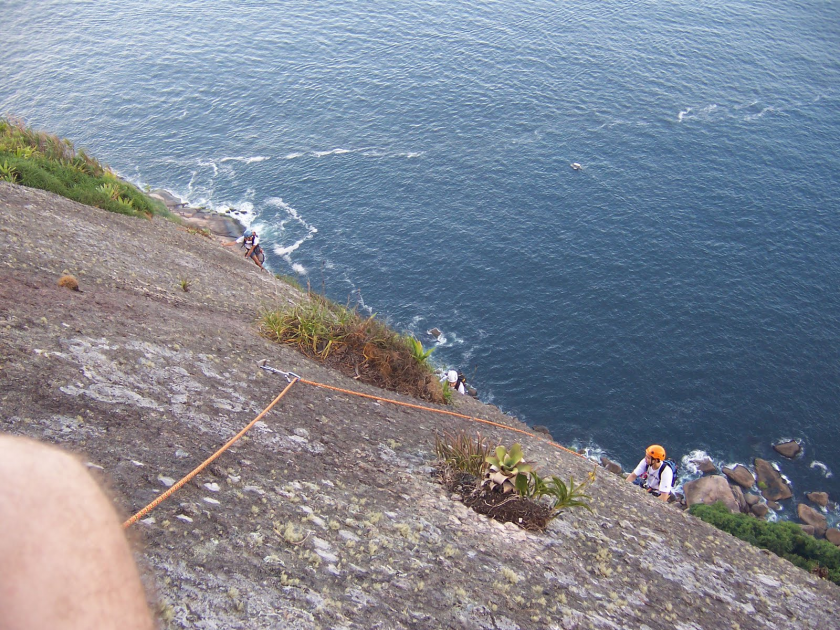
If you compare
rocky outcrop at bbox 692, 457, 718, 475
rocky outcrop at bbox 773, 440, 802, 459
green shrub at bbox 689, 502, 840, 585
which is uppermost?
green shrub at bbox 689, 502, 840, 585

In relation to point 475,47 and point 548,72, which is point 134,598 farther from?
point 475,47

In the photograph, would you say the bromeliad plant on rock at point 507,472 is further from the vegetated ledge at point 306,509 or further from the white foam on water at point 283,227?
the white foam on water at point 283,227

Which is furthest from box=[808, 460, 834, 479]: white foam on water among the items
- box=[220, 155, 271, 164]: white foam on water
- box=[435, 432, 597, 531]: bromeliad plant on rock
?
box=[220, 155, 271, 164]: white foam on water

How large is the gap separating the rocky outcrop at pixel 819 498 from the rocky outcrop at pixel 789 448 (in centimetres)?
329

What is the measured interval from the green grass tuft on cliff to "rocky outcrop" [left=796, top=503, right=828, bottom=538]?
47235mm

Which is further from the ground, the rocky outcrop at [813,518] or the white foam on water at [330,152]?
the white foam on water at [330,152]

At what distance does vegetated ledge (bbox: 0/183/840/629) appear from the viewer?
760 cm

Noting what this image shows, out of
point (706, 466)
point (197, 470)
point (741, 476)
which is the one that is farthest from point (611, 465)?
point (197, 470)

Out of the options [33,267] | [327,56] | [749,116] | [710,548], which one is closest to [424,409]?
[710,548]

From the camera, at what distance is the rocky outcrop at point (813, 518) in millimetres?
43250

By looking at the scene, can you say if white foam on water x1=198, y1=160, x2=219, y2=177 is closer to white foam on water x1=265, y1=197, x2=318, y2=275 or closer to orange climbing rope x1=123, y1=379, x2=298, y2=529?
white foam on water x1=265, y1=197, x2=318, y2=275

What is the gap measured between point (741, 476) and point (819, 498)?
547cm

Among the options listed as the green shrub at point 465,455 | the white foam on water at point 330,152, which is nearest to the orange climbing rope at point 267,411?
the green shrub at point 465,455

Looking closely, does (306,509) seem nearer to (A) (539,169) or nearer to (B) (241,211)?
(B) (241,211)
